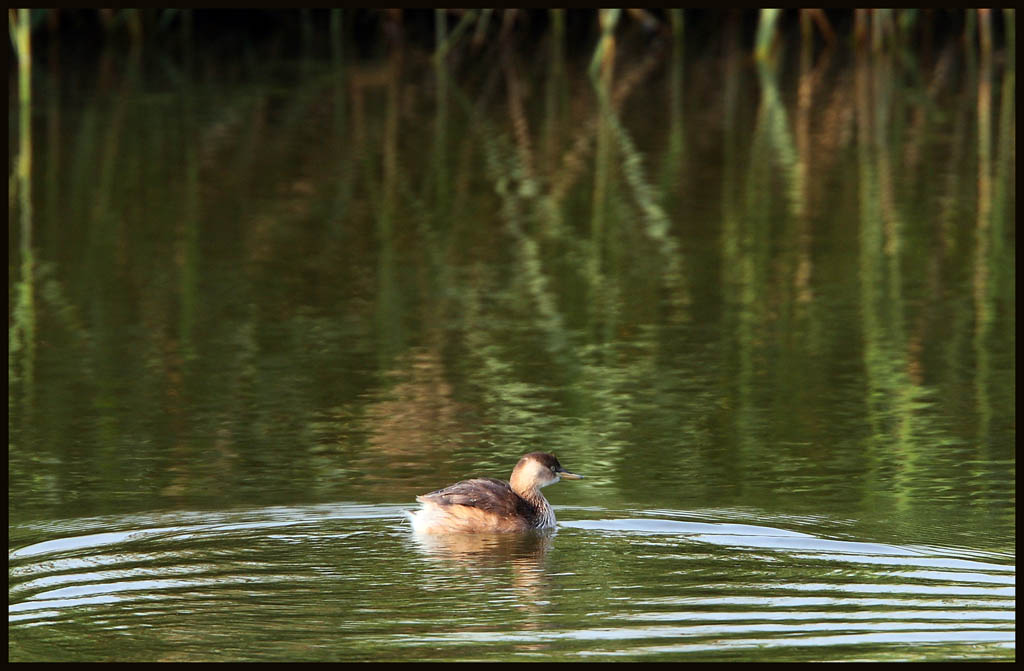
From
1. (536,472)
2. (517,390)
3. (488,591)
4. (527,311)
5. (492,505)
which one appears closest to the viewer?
(488,591)

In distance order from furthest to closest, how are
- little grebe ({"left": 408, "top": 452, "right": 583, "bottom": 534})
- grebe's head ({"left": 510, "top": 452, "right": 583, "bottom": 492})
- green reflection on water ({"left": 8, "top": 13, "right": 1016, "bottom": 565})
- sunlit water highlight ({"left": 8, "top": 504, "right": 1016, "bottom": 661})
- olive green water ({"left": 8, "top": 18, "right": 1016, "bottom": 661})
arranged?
1. green reflection on water ({"left": 8, "top": 13, "right": 1016, "bottom": 565})
2. grebe's head ({"left": 510, "top": 452, "right": 583, "bottom": 492})
3. little grebe ({"left": 408, "top": 452, "right": 583, "bottom": 534})
4. olive green water ({"left": 8, "top": 18, "right": 1016, "bottom": 661})
5. sunlit water highlight ({"left": 8, "top": 504, "right": 1016, "bottom": 661})

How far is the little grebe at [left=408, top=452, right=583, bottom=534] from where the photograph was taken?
618 centimetres

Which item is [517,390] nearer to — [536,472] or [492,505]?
[536,472]

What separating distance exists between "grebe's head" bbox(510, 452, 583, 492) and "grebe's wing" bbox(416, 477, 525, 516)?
0.07 meters

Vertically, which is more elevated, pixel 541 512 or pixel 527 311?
pixel 541 512

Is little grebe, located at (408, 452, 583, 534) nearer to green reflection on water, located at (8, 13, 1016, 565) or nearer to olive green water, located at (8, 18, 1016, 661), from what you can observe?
olive green water, located at (8, 18, 1016, 661)

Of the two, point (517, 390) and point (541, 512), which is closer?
point (541, 512)

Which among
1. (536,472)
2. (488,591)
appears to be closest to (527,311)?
(536,472)

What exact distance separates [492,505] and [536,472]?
241 mm

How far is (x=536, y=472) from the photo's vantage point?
6504 mm

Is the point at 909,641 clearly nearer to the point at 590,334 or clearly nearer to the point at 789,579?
the point at 789,579

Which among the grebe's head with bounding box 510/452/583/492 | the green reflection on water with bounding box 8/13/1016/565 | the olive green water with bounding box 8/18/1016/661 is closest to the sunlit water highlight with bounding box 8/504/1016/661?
the olive green water with bounding box 8/18/1016/661

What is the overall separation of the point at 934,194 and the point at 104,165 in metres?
6.69

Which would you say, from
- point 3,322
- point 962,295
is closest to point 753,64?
point 962,295
